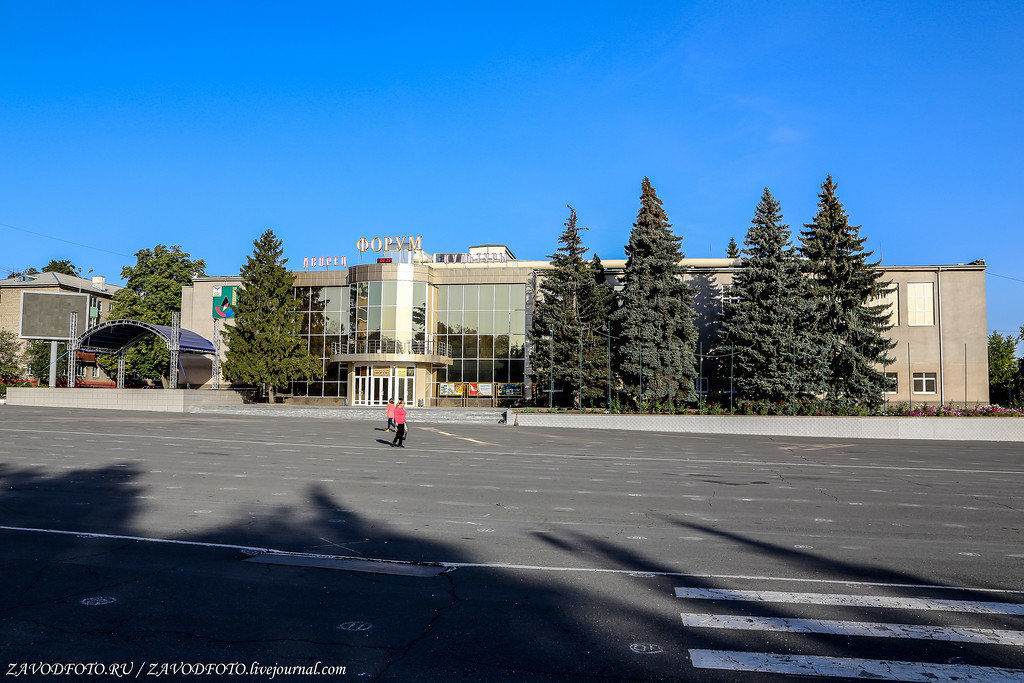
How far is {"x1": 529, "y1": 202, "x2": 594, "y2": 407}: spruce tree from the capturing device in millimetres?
43344

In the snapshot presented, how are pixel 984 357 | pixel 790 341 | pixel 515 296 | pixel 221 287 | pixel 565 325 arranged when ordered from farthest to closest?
pixel 221 287 → pixel 515 296 → pixel 984 357 → pixel 565 325 → pixel 790 341

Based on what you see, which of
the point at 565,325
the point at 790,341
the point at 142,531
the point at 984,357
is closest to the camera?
the point at 142,531

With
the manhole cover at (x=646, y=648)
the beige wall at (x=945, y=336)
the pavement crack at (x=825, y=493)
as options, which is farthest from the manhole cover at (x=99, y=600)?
the beige wall at (x=945, y=336)

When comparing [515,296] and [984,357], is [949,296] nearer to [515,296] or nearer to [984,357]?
[984,357]

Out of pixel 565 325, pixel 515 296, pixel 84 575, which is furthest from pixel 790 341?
pixel 84 575

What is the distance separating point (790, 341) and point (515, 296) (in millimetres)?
21302

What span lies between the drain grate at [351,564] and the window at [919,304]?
1977 inches

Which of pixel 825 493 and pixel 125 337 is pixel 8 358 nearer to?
pixel 125 337

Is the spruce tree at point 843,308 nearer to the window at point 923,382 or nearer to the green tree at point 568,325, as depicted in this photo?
the window at point 923,382

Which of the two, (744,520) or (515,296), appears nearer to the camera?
(744,520)

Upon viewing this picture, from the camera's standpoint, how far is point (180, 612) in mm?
5379

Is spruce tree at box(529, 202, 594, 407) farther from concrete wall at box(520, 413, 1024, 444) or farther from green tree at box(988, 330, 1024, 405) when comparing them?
green tree at box(988, 330, 1024, 405)

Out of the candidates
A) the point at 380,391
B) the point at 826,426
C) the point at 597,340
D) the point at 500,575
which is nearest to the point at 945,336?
the point at 826,426

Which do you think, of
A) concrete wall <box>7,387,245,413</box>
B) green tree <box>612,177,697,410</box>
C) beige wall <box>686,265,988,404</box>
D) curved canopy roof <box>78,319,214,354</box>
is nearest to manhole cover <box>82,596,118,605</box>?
green tree <box>612,177,697,410</box>
